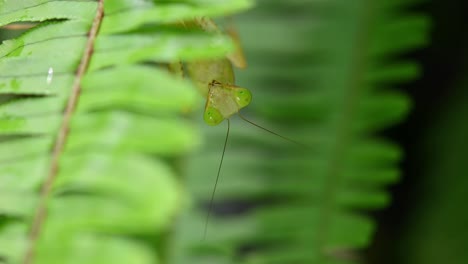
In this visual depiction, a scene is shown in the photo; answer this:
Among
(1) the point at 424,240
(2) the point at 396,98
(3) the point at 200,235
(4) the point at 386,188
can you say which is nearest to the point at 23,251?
(3) the point at 200,235

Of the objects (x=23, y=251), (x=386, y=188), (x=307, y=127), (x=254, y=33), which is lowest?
(x=386, y=188)

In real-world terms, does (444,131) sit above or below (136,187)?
below

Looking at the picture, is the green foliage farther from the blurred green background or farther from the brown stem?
the blurred green background

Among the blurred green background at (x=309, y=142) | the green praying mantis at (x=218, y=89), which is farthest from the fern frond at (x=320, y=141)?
the green praying mantis at (x=218, y=89)

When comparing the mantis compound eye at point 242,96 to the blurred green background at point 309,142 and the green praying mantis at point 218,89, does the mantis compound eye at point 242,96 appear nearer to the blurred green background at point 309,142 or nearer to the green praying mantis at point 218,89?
the green praying mantis at point 218,89

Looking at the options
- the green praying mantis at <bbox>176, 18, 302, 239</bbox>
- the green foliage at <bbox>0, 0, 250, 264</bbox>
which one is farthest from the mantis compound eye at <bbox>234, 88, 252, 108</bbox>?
the green foliage at <bbox>0, 0, 250, 264</bbox>

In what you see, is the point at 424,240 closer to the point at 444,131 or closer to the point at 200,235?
the point at 444,131
